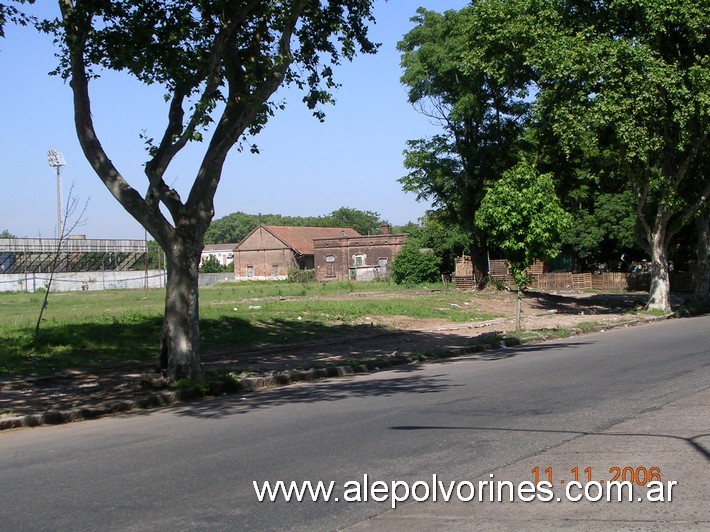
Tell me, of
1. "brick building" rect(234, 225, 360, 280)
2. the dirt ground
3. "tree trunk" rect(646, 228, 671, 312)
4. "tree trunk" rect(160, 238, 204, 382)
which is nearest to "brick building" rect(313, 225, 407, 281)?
"brick building" rect(234, 225, 360, 280)

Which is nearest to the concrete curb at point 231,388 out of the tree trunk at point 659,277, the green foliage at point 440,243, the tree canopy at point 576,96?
the tree canopy at point 576,96

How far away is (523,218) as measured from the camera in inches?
885

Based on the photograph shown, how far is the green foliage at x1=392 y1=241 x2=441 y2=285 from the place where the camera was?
57250 mm

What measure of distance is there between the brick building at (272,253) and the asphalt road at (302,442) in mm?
76450

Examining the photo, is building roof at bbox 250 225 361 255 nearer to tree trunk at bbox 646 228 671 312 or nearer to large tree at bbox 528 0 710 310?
tree trunk at bbox 646 228 671 312

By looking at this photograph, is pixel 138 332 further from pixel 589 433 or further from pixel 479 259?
pixel 479 259

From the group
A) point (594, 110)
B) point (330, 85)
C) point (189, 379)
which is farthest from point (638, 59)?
point (189, 379)

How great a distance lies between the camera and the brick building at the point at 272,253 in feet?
298

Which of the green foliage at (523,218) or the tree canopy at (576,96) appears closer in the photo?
the green foliage at (523,218)

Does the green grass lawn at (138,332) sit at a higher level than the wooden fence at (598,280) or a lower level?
lower

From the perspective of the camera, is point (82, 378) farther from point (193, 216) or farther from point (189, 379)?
point (193, 216)

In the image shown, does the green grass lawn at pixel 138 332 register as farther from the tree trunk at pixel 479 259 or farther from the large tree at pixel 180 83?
the tree trunk at pixel 479 259

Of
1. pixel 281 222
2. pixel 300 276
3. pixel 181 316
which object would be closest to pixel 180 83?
pixel 181 316

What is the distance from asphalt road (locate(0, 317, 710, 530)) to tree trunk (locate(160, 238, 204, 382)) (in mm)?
1228
